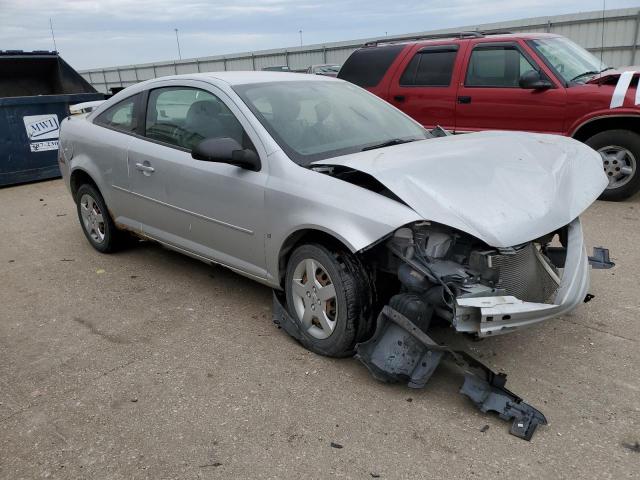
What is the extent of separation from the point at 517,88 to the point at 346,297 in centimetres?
473

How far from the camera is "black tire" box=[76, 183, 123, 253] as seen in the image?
17.2ft

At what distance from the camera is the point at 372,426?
280cm

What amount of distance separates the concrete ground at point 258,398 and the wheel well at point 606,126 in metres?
2.50

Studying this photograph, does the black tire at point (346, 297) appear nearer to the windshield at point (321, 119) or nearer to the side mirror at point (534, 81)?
the windshield at point (321, 119)

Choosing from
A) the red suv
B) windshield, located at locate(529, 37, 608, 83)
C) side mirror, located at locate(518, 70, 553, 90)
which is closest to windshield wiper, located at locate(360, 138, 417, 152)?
side mirror, located at locate(518, 70, 553, 90)

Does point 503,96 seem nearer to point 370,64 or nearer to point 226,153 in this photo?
point 370,64

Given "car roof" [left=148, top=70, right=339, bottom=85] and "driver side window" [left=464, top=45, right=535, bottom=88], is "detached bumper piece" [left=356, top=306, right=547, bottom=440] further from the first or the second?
"driver side window" [left=464, top=45, right=535, bottom=88]

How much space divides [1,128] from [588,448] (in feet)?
30.3

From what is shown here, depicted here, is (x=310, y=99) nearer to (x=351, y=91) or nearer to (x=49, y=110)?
(x=351, y=91)

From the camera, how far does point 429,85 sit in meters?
7.38

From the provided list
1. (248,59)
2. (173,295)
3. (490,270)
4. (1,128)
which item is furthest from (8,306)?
(248,59)

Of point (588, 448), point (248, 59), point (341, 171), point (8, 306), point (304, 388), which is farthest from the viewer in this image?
point (248, 59)

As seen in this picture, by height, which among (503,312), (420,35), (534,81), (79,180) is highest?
(420,35)

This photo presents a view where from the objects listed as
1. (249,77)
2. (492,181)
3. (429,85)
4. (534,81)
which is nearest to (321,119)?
(249,77)
